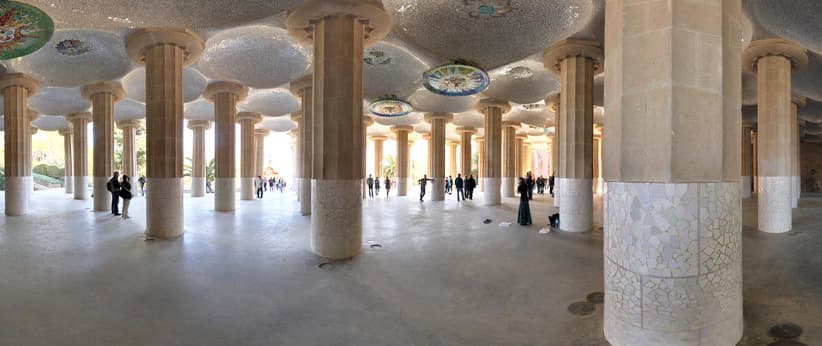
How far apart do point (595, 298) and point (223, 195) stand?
1583 centimetres

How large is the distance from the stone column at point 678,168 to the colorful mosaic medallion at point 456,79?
9.20 m

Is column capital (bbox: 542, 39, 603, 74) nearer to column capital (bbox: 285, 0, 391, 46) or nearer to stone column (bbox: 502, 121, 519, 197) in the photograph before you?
column capital (bbox: 285, 0, 391, 46)

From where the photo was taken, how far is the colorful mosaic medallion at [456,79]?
13.0 m

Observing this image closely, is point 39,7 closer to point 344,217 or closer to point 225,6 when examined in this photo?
point 225,6

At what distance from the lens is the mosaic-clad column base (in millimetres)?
3604

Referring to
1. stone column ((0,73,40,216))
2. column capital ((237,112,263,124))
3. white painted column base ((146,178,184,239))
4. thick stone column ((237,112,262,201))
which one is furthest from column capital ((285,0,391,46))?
column capital ((237,112,263,124))

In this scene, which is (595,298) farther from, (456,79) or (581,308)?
(456,79)

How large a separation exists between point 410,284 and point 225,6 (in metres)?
6.64

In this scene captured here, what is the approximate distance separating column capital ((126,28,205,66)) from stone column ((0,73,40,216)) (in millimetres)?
8112

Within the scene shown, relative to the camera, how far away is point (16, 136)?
51.9 ft

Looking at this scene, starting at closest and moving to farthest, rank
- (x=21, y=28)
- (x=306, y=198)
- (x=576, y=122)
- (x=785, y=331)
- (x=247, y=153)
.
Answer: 1. (x=785, y=331)
2. (x=21, y=28)
3. (x=576, y=122)
4. (x=306, y=198)
5. (x=247, y=153)

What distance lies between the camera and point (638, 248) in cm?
377

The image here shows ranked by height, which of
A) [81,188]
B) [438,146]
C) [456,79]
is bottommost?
[81,188]

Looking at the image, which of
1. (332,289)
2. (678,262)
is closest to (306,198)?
(332,289)
